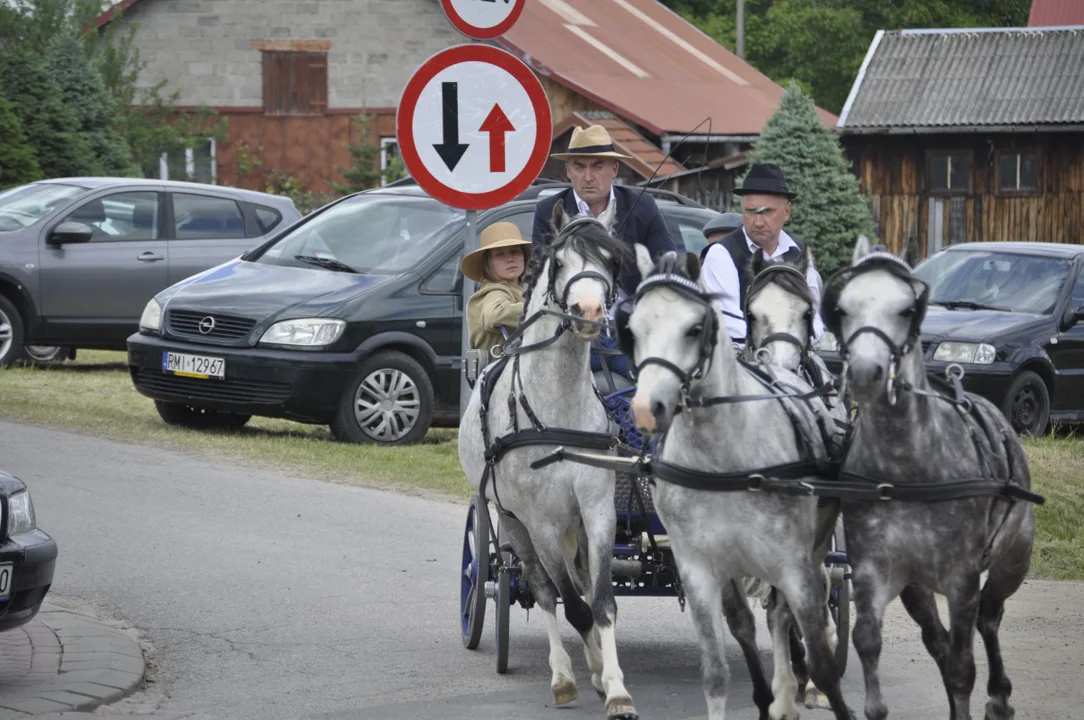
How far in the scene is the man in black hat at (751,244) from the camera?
24.7 ft

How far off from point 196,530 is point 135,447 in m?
3.10

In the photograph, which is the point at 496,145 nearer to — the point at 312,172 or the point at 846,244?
the point at 846,244

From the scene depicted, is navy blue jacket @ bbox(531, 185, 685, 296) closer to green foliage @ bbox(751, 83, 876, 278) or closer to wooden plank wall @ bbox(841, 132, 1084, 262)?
green foliage @ bbox(751, 83, 876, 278)

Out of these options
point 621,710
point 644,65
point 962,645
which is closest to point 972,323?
point 621,710

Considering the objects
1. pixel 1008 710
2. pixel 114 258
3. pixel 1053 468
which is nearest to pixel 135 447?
pixel 114 258

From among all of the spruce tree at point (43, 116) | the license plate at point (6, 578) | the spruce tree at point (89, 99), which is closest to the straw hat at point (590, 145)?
the license plate at point (6, 578)

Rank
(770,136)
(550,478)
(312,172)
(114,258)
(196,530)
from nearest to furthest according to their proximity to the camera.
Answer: (550,478) < (196,530) < (114,258) < (770,136) < (312,172)

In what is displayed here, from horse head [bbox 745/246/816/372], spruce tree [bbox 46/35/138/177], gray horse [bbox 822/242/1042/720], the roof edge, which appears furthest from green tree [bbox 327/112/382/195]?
gray horse [bbox 822/242/1042/720]

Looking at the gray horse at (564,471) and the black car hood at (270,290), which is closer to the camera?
the gray horse at (564,471)

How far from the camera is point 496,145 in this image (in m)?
8.69

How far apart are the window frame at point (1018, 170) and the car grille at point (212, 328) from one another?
933 inches

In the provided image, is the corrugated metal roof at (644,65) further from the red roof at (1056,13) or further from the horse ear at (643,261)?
the horse ear at (643,261)

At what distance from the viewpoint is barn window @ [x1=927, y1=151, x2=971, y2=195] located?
34562 mm

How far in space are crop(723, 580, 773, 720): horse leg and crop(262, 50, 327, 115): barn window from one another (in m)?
34.0
